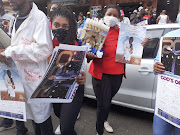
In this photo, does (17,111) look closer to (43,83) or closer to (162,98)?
(43,83)

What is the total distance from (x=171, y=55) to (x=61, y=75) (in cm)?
92

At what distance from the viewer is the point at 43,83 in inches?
51.3

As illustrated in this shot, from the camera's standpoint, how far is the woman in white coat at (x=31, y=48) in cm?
150

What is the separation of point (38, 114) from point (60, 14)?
1.09 metres

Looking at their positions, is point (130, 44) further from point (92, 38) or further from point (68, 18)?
point (68, 18)

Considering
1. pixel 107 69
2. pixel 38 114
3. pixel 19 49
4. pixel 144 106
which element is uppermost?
pixel 19 49

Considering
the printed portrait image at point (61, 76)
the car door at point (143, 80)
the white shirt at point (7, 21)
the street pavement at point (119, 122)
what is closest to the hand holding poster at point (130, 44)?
the car door at point (143, 80)

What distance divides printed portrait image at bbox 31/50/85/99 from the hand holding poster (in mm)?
893

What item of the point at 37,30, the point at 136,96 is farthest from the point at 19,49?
the point at 136,96

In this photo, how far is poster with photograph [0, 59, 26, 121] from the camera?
5.17 ft

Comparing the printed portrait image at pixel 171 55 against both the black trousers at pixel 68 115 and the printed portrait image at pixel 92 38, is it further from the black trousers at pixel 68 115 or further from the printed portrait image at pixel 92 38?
the black trousers at pixel 68 115

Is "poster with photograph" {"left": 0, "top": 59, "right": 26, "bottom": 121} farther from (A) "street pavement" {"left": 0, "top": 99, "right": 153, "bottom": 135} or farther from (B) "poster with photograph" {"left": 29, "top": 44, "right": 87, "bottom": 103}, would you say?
A: (A) "street pavement" {"left": 0, "top": 99, "right": 153, "bottom": 135}

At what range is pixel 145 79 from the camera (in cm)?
256

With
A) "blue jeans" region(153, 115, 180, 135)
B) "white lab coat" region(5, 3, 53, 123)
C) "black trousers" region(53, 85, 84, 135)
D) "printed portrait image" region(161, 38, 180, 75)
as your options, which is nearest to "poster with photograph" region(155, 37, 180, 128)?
"printed portrait image" region(161, 38, 180, 75)
